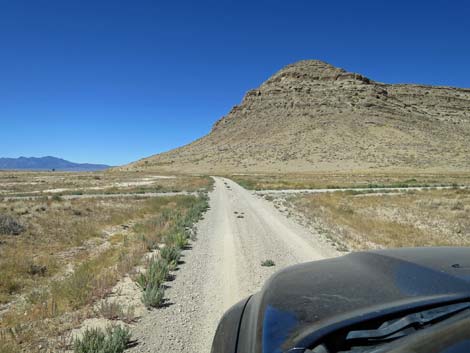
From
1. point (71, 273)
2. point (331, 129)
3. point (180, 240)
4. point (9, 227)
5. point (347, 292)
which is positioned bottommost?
point (71, 273)

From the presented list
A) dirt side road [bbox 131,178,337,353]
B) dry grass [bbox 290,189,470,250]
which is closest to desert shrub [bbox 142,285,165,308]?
dirt side road [bbox 131,178,337,353]

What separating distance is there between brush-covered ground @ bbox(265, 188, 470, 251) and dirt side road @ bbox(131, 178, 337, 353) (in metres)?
1.37

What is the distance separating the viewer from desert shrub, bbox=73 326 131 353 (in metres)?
3.75

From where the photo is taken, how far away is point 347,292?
2.08 meters

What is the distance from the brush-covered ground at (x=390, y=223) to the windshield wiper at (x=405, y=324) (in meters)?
7.77

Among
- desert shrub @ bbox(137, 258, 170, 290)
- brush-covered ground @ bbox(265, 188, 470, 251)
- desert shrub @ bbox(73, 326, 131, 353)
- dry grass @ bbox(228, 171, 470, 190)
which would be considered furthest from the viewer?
dry grass @ bbox(228, 171, 470, 190)

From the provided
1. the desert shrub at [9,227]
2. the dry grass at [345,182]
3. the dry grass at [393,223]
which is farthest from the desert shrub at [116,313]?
the dry grass at [345,182]

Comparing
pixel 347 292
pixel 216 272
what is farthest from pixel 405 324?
pixel 216 272

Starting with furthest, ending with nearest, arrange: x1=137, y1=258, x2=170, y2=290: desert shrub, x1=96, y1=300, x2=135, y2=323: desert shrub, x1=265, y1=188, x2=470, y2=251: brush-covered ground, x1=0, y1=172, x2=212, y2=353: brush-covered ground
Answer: x1=265, y1=188, x2=470, y2=251: brush-covered ground → x1=137, y1=258, x2=170, y2=290: desert shrub → x1=96, y1=300, x2=135, y2=323: desert shrub → x1=0, y1=172, x2=212, y2=353: brush-covered ground

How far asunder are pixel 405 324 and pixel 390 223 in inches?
560

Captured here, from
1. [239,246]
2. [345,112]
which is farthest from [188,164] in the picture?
[239,246]

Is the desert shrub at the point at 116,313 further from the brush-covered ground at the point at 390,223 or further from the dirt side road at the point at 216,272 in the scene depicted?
the brush-covered ground at the point at 390,223

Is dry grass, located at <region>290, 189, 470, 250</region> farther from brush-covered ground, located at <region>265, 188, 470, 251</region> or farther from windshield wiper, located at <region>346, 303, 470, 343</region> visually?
windshield wiper, located at <region>346, 303, 470, 343</region>

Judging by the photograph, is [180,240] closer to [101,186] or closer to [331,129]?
[101,186]
